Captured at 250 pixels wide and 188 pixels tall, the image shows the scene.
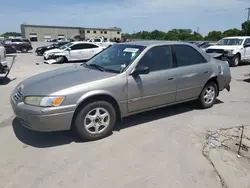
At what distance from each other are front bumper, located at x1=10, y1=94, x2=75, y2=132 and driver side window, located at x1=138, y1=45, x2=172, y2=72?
1.56 meters

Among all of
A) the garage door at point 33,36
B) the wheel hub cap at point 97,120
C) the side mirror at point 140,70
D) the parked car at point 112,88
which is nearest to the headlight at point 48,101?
the parked car at point 112,88

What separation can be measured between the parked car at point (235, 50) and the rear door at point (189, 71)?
9558mm

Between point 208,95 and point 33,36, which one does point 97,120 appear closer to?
point 208,95

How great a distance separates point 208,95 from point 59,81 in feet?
11.1

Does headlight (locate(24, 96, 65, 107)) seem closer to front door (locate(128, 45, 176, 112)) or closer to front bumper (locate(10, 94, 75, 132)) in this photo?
front bumper (locate(10, 94, 75, 132))

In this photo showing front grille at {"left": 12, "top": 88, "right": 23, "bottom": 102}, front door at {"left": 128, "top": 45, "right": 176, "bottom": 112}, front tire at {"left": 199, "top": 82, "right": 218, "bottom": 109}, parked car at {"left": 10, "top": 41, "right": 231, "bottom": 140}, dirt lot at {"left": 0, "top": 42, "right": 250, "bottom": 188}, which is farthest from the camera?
front tire at {"left": 199, "top": 82, "right": 218, "bottom": 109}

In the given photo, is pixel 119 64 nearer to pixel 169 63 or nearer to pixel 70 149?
pixel 169 63

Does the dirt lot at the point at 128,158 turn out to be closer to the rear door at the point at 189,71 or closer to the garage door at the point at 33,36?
the rear door at the point at 189,71

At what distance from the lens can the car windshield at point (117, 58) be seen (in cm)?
404

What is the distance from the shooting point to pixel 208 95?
525cm

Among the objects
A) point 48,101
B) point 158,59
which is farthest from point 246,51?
point 48,101

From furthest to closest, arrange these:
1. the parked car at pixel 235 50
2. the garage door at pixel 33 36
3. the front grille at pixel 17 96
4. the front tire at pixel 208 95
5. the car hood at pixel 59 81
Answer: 1. the garage door at pixel 33 36
2. the parked car at pixel 235 50
3. the front tire at pixel 208 95
4. the front grille at pixel 17 96
5. the car hood at pixel 59 81

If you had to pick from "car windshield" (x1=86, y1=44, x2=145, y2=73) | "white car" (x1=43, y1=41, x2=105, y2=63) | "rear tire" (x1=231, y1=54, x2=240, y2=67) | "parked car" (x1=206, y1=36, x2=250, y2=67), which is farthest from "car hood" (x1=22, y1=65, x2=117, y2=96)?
"white car" (x1=43, y1=41, x2=105, y2=63)

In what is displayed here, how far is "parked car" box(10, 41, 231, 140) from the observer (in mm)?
3354
